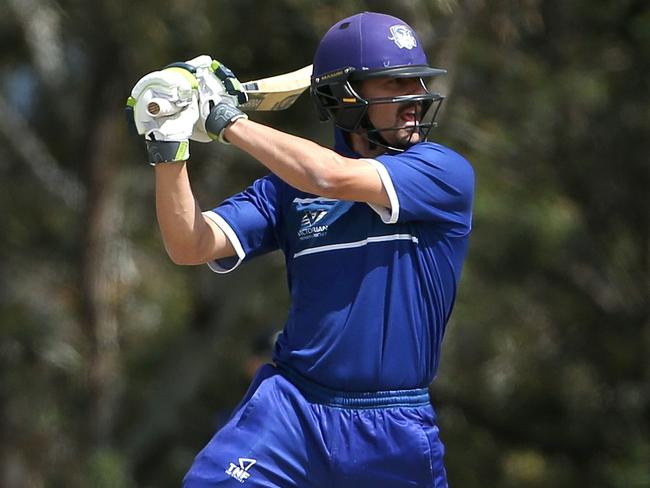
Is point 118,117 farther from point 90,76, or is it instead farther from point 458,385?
point 458,385

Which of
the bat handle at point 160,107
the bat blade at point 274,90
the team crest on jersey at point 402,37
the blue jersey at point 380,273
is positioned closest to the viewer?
the bat handle at point 160,107

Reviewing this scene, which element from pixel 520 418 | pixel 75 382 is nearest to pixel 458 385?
pixel 520 418

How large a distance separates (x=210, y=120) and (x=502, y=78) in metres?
7.64

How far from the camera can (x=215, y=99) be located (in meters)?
3.96

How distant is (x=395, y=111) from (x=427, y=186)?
0.28 metres

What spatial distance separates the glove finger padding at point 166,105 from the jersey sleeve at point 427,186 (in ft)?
1.86

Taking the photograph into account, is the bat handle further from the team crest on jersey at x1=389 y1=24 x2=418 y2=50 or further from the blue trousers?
the blue trousers

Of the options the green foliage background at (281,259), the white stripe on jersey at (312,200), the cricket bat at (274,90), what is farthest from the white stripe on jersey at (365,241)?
the green foliage background at (281,259)

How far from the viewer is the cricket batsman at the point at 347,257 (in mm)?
3908

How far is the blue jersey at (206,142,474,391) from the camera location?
3.97 metres

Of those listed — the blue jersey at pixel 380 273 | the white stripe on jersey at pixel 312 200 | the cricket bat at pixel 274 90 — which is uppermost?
the cricket bat at pixel 274 90

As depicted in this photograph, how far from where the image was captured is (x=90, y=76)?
12648 millimetres

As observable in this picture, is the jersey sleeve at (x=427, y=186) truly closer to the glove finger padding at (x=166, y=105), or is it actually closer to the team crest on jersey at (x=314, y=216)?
the team crest on jersey at (x=314, y=216)

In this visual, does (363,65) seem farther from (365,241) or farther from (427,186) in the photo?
(365,241)
